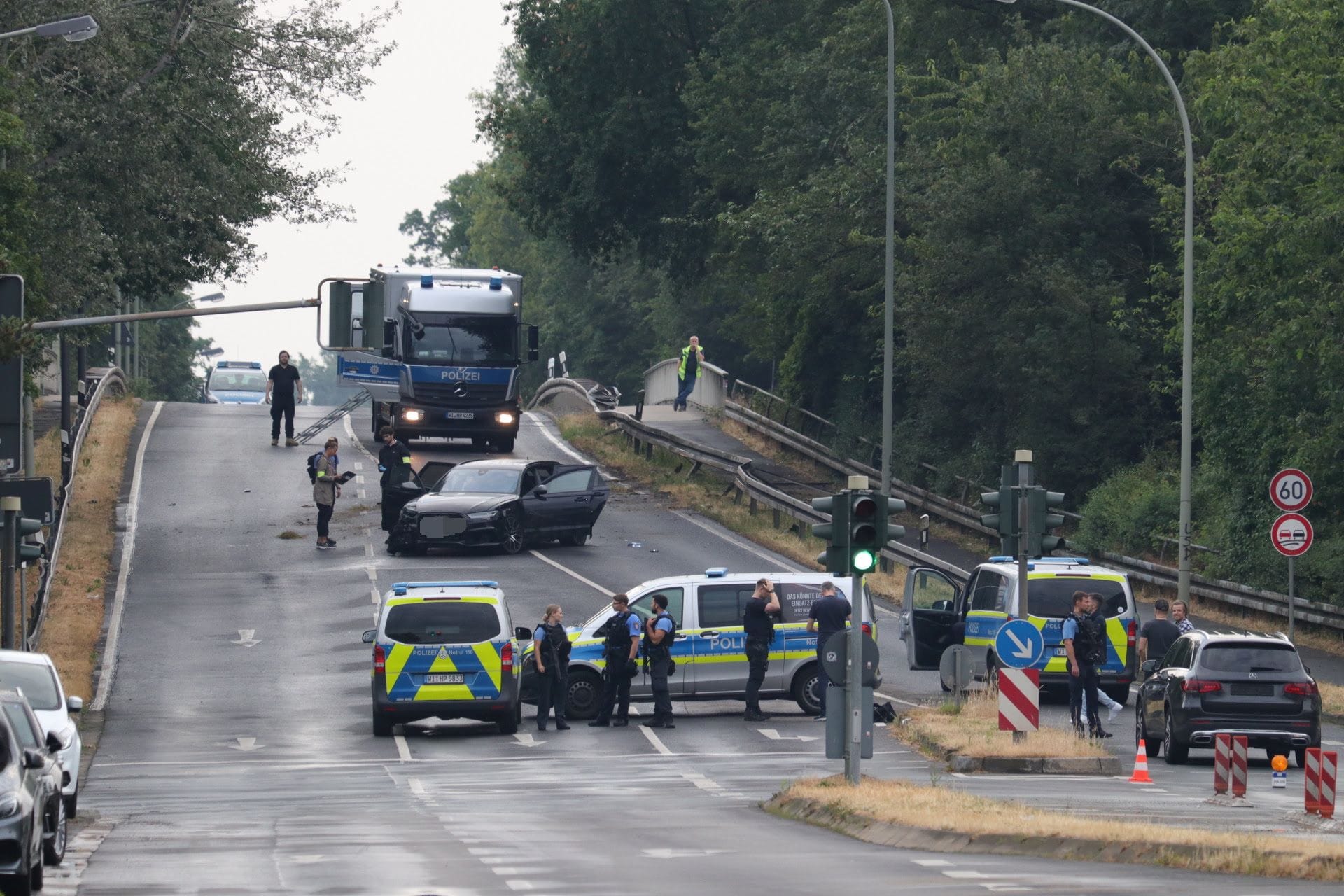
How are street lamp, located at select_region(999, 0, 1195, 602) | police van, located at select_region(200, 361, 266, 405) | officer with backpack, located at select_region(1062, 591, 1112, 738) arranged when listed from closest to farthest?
officer with backpack, located at select_region(1062, 591, 1112, 738)
street lamp, located at select_region(999, 0, 1195, 602)
police van, located at select_region(200, 361, 266, 405)

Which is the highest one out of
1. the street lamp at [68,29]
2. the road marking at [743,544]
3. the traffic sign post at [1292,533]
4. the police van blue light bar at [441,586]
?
the street lamp at [68,29]

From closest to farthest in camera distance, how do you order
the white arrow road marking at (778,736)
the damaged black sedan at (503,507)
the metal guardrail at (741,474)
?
the white arrow road marking at (778,736) < the damaged black sedan at (503,507) < the metal guardrail at (741,474)

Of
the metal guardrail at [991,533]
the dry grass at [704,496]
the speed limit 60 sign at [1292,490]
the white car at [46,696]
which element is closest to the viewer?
the white car at [46,696]

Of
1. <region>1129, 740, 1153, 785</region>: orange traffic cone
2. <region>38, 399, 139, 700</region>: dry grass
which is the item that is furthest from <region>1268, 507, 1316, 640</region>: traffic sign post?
<region>38, 399, 139, 700</region>: dry grass

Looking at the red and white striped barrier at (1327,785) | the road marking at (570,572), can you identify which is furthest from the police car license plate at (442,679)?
the red and white striped barrier at (1327,785)

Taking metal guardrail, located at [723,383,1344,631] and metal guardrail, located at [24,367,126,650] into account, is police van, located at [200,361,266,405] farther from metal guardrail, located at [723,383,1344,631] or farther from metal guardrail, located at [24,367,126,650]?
metal guardrail, located at [723,383,1344,631]

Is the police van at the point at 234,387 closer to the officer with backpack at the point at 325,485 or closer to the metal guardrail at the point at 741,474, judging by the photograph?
the metal guardrail at the point at 741,474

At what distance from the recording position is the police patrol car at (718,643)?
26125mm

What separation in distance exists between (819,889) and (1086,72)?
34.3 m

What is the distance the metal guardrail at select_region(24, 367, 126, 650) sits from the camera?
99.3 feet

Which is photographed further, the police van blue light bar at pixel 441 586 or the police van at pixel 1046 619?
the police van at pixel 1046 619

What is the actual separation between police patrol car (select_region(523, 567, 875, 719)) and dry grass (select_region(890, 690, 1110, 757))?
162 cm

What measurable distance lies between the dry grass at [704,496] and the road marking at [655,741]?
11.9m

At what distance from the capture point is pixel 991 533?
143 feet
